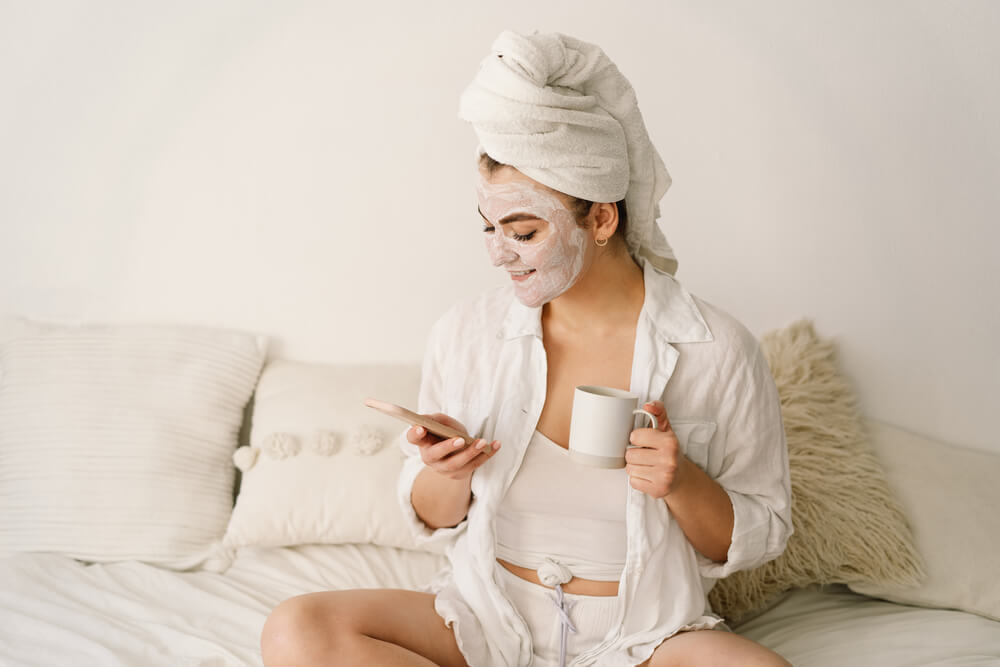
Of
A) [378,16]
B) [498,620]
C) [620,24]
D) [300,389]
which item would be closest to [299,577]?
[300,389]

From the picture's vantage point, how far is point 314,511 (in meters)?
1.97

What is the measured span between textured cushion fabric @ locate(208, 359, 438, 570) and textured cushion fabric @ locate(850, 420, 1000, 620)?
3.61 ft

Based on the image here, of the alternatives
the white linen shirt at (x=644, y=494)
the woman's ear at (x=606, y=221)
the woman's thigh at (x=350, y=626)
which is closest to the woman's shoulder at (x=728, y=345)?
the white linen shirt at (x=644, y=494)

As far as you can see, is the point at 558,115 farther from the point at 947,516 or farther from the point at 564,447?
the point at 947,516

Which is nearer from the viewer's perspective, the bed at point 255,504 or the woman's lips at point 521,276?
the woman's lips at point 521,276

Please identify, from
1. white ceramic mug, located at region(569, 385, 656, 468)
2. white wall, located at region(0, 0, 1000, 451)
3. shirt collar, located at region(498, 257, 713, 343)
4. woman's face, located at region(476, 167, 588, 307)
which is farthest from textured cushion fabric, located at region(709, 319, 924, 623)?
woman's face, located at region(476, 167, 588, 307)

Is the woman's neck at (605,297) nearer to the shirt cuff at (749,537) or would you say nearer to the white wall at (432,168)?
the shirt cuff at (749,537)

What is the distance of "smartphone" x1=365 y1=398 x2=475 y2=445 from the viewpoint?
1144 millimetres

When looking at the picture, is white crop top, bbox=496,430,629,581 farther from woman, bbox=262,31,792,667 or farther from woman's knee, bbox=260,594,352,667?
woman's knee, bbox=260,594,352,667

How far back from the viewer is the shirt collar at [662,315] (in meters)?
1.47

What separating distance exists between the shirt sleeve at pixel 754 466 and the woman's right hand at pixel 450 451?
426 mm

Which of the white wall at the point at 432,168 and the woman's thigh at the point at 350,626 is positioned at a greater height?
the white wall at the point at 432,168

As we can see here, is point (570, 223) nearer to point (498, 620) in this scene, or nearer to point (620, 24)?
point (498, 620)

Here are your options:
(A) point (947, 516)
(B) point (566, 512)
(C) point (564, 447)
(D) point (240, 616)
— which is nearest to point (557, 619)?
(B) point (566, 512)
